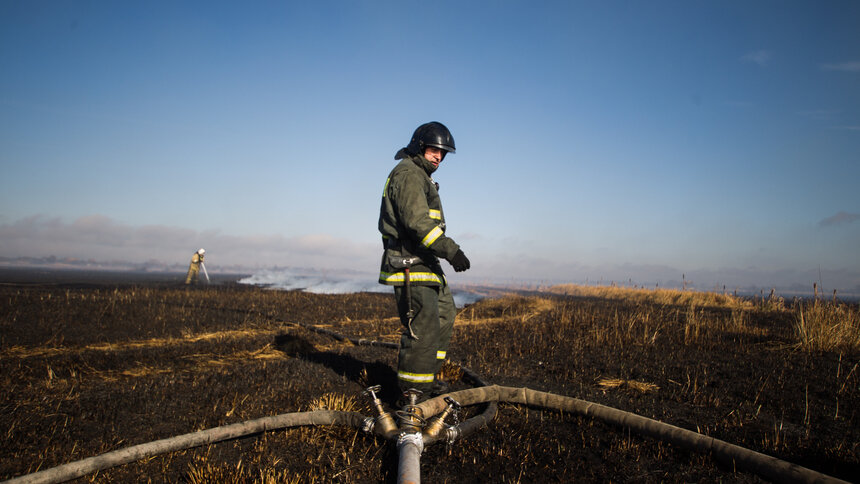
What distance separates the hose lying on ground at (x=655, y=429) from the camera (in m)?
2.53

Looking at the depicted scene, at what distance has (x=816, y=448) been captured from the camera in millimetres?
3324

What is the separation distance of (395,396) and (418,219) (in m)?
2.04

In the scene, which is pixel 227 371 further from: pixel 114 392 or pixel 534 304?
pixel 534 304

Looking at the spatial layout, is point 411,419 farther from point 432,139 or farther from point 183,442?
point 432,139

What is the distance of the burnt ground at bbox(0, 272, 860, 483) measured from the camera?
3049 mm

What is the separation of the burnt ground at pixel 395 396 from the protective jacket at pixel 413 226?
1371 mm

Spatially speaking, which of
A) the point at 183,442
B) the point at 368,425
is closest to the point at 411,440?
the point at 368,425

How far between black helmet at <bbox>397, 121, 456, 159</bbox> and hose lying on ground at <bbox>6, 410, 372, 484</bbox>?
8.22ft

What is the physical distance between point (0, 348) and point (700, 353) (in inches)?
479

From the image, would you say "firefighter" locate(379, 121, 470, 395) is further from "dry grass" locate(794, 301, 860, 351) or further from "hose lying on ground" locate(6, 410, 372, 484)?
"dry grass" locate(794, 301, 860, 351)

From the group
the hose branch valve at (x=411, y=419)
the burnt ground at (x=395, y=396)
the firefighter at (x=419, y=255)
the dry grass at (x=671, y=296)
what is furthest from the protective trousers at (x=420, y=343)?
the dry grass at (x=671, y=296)

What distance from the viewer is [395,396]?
4.65 meters

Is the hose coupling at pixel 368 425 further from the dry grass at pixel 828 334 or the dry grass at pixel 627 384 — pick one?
the dry grass at pixel 828 334

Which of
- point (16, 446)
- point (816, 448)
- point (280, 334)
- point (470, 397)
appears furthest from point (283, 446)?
point (280, 334)
